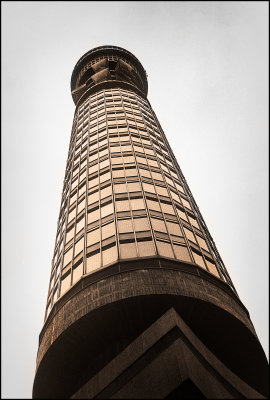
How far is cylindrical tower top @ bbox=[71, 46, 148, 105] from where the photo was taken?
5934 cm

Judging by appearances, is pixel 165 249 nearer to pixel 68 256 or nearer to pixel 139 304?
pixel 139 304

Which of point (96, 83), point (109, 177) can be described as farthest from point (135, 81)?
point (109, 177)

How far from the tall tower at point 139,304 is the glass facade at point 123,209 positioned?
0.09m

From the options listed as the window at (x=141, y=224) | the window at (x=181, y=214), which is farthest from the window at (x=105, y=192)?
the window at (x=181, y=214)

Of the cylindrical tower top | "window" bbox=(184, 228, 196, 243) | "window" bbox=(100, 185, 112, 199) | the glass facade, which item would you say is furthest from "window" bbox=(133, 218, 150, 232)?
the cylindrical tower top

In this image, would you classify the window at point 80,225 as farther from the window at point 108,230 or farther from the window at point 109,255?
the window at point 109,255

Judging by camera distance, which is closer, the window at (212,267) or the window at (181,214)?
the window at (212,267)

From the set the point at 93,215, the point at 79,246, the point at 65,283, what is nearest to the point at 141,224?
the point at 79,246

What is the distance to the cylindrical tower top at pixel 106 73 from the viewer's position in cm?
5934

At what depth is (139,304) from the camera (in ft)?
67.8

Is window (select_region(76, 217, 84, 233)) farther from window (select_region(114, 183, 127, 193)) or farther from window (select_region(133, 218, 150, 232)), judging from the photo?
window (select_region(133, 218, 150, 232))

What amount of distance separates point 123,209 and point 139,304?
27.3 ft

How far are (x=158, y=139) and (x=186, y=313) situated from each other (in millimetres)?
24247

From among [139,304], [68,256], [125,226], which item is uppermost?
[68,256]
